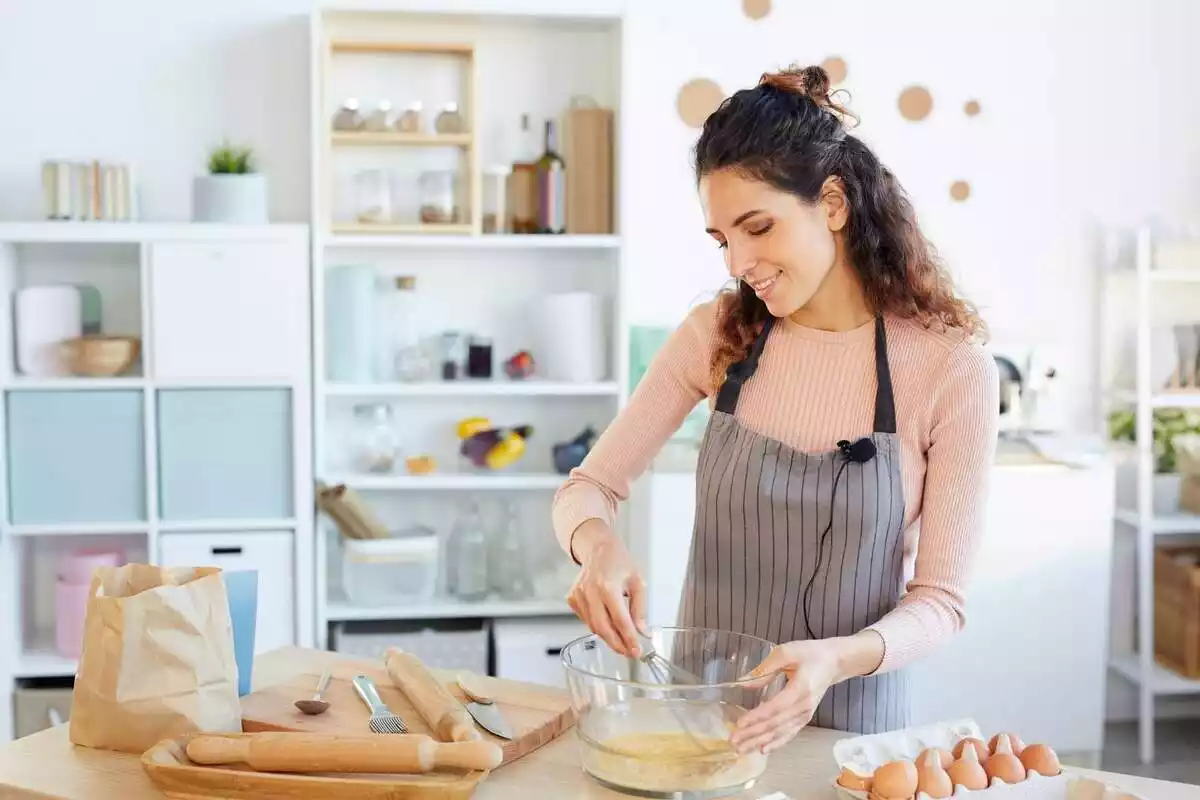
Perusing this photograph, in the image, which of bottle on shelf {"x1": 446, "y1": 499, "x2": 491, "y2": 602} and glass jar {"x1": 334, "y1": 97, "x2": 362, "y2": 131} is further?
bottle on shelf {"x1": 446, "y1": 499, "x2": 491, "y2": 602}

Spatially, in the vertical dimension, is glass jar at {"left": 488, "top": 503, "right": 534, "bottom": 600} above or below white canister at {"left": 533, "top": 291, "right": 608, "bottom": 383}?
below

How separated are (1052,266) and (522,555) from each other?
5.83 ft

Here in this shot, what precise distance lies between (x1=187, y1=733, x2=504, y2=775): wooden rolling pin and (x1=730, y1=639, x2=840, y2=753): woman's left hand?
26cm

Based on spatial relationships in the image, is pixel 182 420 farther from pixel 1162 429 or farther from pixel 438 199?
pixel 1162 429

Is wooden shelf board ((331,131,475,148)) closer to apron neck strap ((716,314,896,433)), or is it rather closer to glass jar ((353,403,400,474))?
glass jar ((353,403,400,474))

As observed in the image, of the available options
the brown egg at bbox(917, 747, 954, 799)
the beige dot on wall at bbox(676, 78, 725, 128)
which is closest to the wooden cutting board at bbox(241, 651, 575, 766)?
the brown egg at bbox(917, 747, 954, 799)

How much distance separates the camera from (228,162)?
3.23 metres

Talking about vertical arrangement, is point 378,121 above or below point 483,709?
above

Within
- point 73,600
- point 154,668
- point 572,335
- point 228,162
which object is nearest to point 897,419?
point 154,668

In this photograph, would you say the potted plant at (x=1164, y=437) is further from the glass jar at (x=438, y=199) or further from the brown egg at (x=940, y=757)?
the brown egg at (x=940, y=757)

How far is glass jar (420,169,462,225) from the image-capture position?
336 centimetres

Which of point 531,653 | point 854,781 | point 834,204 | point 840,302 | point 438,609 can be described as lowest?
point 531,653

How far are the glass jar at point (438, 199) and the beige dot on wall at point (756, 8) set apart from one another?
98 centimetres

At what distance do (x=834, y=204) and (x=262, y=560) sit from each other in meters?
2.03
